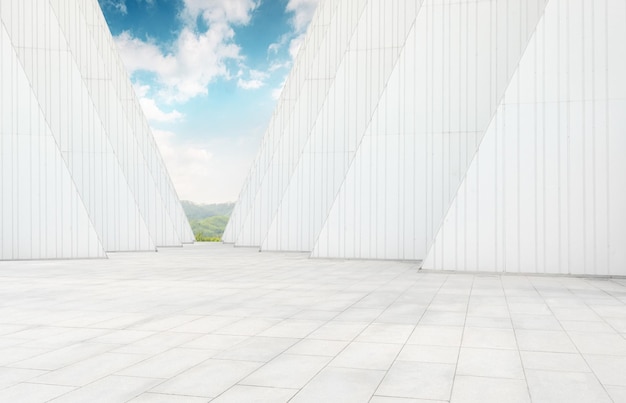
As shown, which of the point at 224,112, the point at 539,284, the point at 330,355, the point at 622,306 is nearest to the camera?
the point at 330,355

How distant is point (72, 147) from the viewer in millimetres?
22344

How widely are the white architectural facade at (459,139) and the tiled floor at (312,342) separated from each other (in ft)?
7.39

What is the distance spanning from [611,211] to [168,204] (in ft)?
70.3

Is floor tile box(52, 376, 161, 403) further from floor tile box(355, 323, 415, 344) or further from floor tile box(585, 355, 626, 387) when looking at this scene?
floor tile box(585, 355, 626, 387)

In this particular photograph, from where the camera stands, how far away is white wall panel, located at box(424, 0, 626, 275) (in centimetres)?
1248

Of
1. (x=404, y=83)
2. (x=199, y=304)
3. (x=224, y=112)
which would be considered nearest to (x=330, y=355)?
(x=199, y=304)

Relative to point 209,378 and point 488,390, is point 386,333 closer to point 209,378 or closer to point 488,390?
point 488,390

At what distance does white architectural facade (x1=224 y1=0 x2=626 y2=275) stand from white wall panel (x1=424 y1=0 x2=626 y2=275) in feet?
0.07

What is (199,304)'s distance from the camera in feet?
27.2

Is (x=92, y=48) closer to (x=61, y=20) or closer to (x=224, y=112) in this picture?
(x=61, y=20)

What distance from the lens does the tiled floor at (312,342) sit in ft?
13.9

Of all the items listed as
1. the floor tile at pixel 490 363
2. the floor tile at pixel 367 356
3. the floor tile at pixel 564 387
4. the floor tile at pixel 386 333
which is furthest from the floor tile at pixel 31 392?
the floor tile at pixel 564 387

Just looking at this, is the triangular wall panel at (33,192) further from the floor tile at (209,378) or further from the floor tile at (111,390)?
the floor tile at (111,390)

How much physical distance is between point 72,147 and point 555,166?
16921mm
